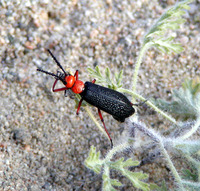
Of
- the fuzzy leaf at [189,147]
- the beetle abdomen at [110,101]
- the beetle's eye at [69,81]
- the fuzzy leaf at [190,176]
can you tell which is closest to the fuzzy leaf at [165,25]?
the beetle abdomen at [110,101]

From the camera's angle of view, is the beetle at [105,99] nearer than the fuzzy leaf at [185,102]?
Yes

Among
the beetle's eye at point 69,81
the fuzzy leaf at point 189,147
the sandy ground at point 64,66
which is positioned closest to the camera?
the fuzzy leaf at point 189,147

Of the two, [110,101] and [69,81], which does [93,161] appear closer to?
[110,101]

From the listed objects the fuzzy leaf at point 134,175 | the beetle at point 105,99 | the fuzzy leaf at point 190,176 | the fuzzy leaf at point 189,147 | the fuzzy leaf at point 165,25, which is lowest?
the fuzzy leaf at point 190,176

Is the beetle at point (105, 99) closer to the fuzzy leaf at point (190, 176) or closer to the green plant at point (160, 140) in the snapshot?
the green plant at point (160, 140)

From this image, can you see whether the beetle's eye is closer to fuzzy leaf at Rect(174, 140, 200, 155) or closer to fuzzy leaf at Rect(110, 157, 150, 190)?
fuzzy leaf at Rect(110, 157, 150, 190)

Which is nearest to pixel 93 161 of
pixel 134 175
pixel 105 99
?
pixel 134 175

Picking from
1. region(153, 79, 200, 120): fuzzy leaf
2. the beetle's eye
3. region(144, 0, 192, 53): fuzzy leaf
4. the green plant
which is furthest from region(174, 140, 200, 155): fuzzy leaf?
the beetle's eye

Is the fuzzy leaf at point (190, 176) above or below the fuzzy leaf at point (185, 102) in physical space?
below
